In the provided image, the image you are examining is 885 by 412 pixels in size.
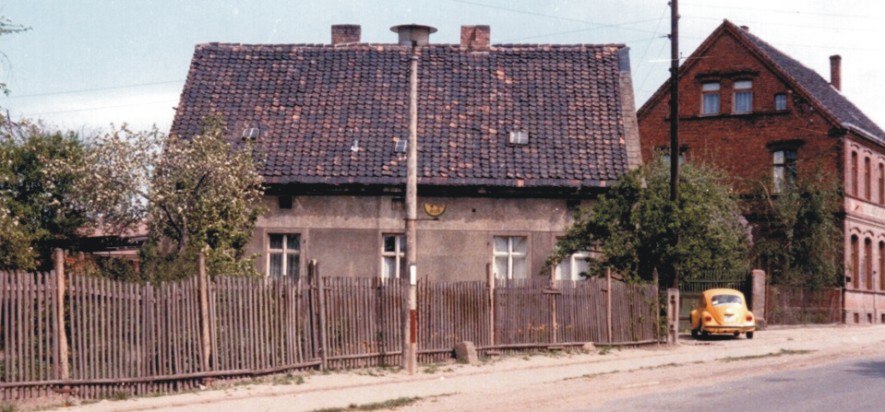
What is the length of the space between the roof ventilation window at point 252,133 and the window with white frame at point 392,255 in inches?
184

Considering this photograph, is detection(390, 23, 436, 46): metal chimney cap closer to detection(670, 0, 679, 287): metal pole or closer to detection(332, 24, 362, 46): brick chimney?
detection(670, 0, 679, 287): metal pole

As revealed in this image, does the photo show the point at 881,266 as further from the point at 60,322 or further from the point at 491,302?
the point at 60,322

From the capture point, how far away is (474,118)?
33.6 meters

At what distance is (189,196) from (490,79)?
10924mm

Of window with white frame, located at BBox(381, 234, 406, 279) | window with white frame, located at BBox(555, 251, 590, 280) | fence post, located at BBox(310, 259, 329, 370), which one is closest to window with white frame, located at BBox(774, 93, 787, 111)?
window with white frame, located at BBox(555, 251, 590, 280)

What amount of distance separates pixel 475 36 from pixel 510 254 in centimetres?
835

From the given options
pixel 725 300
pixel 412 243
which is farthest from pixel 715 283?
pixel 412 243

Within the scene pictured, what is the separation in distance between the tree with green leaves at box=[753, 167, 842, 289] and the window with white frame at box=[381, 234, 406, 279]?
18.2 meters

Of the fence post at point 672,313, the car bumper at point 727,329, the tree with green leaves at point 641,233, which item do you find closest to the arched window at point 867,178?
the car bumper at point 727,329

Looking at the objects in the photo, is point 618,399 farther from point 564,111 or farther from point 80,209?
point 80,209

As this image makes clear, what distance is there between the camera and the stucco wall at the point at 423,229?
103 feet

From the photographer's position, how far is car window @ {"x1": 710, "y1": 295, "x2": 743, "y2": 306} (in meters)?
33.4

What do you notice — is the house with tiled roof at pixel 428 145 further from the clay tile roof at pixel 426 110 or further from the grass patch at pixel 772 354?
the grass patch at pixel 772 354

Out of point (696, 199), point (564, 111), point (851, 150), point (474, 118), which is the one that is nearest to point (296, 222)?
point (474, 118)
